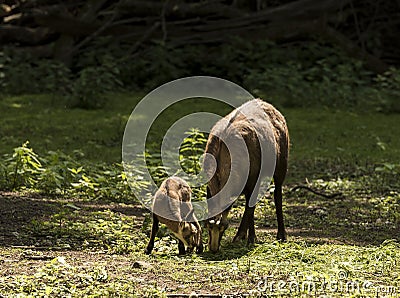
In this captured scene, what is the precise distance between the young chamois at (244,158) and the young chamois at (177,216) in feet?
0.46

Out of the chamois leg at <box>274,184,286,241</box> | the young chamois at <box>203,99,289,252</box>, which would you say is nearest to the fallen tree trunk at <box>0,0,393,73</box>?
the chamois leg at <box>274,184,286,241</box>

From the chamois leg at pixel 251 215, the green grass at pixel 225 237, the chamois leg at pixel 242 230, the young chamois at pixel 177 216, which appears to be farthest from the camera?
the chamois leg at pixel 242 230

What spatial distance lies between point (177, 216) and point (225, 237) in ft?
3.68

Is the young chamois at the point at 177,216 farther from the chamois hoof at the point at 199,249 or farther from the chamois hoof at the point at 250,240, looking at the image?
the chamois hoof at the point at 250,240

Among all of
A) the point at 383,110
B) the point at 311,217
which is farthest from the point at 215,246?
the point at 383,110

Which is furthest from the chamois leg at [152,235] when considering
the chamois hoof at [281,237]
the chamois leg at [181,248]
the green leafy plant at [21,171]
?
the green leafy plant at [21,171]

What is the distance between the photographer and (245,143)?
6949 mm

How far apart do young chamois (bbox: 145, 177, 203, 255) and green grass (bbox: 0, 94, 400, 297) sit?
0.14 metres

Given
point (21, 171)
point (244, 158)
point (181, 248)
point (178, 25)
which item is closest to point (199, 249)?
point (181, 248)

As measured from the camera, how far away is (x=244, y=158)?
6.88 meters

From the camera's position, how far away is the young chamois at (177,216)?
6.60 meters

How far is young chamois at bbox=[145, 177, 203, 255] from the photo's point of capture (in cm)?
660

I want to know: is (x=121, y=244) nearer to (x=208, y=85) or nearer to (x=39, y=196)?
(x=39, y=196)

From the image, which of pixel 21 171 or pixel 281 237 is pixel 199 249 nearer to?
pixel 281 237
